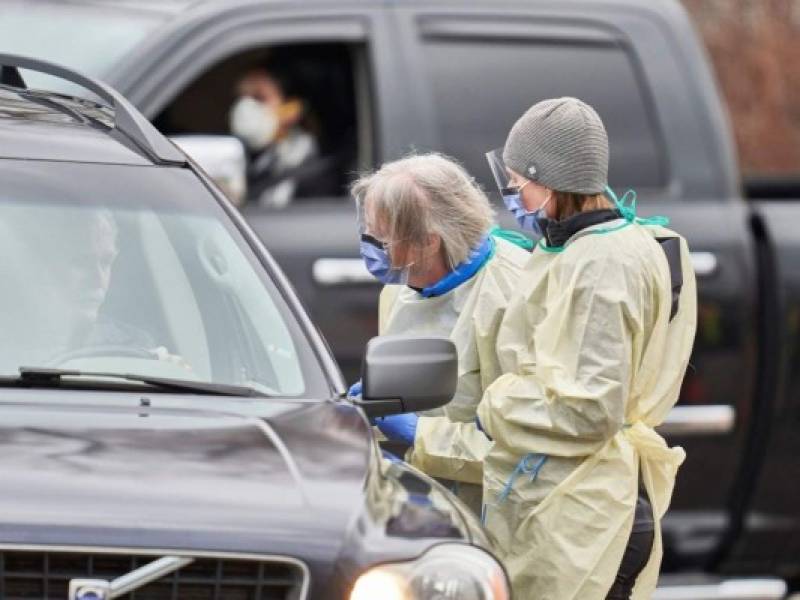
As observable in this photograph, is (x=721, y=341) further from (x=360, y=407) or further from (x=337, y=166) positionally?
(x=360, y=407)

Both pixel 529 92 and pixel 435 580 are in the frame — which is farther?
pixel 529 92

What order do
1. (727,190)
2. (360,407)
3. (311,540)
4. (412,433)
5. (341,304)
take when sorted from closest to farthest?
(311,540) → (360,407) → (412,433) → (341,304) → (727,190)

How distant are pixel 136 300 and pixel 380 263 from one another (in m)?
0.55

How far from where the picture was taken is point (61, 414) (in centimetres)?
394

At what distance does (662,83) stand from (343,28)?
1169 millimetres

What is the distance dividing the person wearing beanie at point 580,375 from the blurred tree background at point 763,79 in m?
13.0

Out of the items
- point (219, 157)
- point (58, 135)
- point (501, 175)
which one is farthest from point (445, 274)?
point (219, 157)

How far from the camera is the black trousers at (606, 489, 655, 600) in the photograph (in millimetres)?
4422

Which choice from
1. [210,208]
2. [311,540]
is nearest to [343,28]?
[210,208]

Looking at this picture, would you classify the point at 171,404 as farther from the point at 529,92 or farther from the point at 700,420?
the point at 529,92

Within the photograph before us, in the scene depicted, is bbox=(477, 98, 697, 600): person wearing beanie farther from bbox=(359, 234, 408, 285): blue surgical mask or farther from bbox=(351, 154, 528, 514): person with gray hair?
bbox=(359, 234, 408, 285): blue surgical mask

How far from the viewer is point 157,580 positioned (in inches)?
137

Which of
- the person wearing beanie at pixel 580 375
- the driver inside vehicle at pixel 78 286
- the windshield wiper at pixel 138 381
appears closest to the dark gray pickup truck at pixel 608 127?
the driver inside vehicle at pixel 78 286

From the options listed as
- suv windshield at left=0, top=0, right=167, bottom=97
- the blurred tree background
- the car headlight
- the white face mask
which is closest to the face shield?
the car headlight
